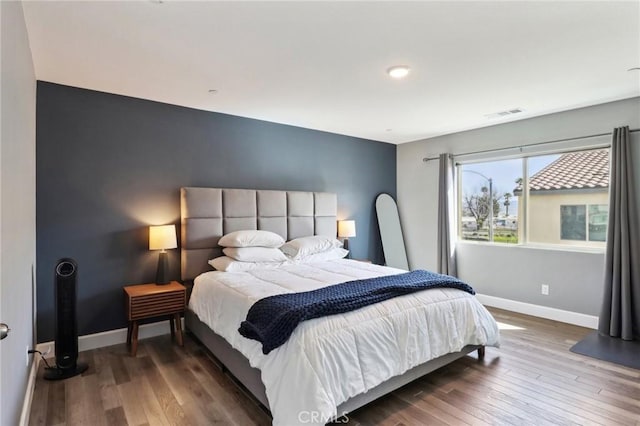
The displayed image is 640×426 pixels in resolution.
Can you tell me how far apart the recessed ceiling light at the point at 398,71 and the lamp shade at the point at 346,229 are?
2.47 m

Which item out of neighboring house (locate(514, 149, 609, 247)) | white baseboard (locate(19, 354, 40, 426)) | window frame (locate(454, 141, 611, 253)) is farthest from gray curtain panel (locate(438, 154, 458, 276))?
white baseboard (locate(19, 354, 40, 426))

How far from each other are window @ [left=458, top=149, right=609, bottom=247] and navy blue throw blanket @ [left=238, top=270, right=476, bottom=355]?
7.55 ft

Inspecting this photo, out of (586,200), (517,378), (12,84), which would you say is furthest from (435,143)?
(12,84)

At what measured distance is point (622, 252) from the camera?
135 inches

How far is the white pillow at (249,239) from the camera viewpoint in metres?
3.56

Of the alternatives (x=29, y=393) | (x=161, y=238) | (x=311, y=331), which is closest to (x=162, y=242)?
(x=161, y=238)

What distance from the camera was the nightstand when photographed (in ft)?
9.89

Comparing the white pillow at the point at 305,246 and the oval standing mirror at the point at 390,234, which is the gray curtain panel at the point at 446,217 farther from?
the white pillow at the point at 305,246

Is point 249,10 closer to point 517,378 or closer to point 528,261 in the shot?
point 517,378

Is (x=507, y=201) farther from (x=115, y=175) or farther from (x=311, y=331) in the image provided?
(x=115, y=175)

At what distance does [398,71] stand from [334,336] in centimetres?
210

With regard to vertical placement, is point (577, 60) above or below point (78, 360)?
above

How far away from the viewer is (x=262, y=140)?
4305 millimetres

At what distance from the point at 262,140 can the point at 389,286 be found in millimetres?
2603
